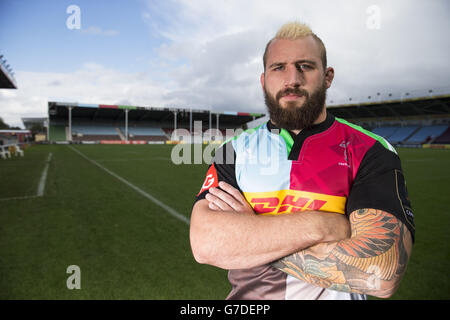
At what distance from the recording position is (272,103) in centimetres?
142

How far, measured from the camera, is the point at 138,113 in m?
51.6

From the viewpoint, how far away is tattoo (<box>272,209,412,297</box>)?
1102 millimetres

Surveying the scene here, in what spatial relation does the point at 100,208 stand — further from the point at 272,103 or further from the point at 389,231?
the point at 389,231

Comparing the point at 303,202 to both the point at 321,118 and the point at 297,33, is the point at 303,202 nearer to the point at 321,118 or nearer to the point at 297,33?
the point at 321,118

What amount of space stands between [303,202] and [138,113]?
54.1 meters

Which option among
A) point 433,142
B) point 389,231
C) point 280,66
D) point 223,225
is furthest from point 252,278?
point 433,142

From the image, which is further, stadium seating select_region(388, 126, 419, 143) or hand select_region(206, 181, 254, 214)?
stadium seating select_region(388, 126, 419, 143)

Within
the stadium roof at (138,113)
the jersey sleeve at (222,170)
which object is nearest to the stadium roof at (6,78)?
the stadium roof at (138,113)

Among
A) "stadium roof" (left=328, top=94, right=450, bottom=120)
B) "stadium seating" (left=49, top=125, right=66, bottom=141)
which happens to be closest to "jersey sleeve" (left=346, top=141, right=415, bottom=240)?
"stadium roof" (left=328, top=94, right=450, bottom=120)

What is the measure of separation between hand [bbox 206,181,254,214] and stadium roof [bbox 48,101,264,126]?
1874 inches

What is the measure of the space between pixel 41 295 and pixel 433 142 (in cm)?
4676

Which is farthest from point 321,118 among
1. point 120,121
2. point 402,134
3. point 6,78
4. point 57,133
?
point 120,121

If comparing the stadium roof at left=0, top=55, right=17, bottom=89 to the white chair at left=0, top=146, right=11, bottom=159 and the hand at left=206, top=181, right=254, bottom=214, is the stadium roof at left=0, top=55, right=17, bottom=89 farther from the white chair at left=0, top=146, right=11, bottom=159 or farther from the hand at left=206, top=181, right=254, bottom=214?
the hand at left=206, top=181, right=254, bottom=214

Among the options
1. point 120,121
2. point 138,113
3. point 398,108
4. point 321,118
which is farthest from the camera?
point 120,121
